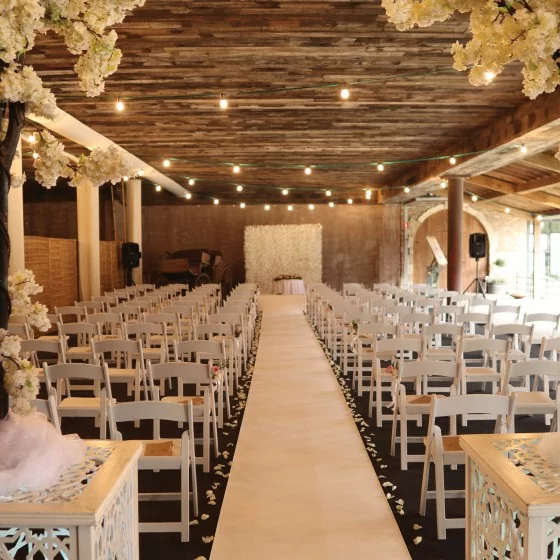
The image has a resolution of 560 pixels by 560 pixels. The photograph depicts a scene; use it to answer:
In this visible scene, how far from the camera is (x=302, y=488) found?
414 centimetres

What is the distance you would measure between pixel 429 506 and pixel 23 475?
8.91ft

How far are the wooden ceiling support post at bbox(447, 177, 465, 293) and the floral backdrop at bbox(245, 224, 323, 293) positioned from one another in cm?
738

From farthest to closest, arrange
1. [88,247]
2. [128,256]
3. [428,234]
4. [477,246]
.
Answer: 1. [428,234]
2. [128,256]
3. [477,246]
4. [88,247]

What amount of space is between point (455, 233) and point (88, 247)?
8.73 m

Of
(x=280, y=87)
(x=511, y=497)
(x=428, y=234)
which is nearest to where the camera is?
(x=511, y=497)

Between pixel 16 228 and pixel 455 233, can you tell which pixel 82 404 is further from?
pixel 455 233

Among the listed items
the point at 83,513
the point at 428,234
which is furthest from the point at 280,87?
the point at 428,234

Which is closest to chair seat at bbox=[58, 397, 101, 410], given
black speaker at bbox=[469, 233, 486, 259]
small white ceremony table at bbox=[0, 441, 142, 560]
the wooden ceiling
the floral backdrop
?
small white ceremony table at bbox=[0, 441, 142, 560]

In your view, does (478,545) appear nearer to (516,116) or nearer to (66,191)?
(516,116)

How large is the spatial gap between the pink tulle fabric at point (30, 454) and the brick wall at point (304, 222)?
64.9ft

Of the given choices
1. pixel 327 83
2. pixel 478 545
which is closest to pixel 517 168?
pixel 327 83

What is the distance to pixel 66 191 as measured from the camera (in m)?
21.0

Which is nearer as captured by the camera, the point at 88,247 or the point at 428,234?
the point at 88,247

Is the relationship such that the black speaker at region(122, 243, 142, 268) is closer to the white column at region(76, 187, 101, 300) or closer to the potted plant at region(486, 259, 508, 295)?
the white column at region(76, 187, 101, 300)
